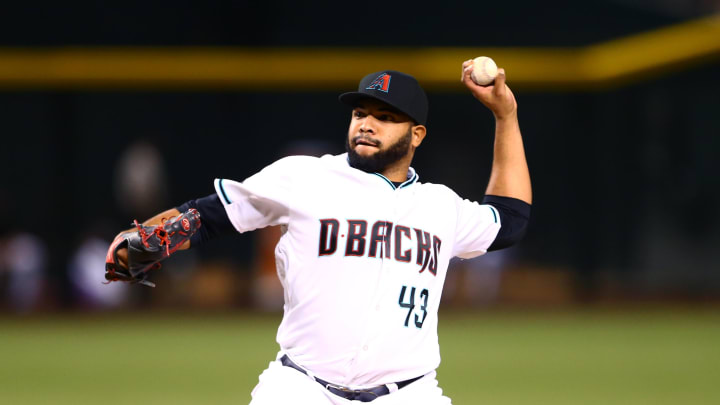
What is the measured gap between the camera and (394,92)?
337 centimetres

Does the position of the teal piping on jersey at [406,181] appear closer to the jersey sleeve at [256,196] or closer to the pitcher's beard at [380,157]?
the pitcher's beard at [380,157]

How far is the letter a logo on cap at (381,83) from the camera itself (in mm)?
3363

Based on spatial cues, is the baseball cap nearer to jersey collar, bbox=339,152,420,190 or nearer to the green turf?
jersey collar, bbox=339,152,420,190

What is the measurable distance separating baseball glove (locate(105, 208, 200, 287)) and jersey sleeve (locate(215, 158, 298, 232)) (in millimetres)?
122

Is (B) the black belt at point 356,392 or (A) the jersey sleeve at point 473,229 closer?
(B) the black belt at point 356,392

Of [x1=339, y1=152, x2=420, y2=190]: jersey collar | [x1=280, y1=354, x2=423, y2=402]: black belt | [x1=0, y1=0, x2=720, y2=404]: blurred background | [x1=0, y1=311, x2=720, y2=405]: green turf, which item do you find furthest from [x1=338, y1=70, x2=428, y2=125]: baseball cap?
[x1=0, y1=0, x2=720, y2=404]: blurred background

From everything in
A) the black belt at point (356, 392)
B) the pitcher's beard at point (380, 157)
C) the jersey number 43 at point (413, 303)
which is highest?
the pitcher's beard at point (380, 157)

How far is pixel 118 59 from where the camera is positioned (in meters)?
12.5

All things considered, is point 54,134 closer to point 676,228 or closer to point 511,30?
point 511,30

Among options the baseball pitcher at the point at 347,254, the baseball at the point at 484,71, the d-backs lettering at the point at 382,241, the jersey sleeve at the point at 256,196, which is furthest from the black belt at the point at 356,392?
the baseball at the point at 484,71

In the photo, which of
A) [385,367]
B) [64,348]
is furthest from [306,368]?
[64,348]

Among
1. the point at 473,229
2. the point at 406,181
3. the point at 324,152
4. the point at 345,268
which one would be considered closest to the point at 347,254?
the point at 345,268

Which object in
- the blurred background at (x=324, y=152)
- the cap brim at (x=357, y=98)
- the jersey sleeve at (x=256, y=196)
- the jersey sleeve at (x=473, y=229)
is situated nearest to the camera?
the jersey sleeve at (x=256, y=196)

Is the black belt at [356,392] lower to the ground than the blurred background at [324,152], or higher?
lower
